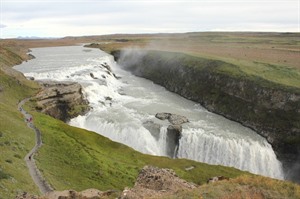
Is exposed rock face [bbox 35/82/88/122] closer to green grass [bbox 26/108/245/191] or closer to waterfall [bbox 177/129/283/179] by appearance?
green grass [bbox 26/108/245/191]

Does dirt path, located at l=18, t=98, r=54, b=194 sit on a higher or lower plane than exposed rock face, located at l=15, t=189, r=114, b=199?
lower

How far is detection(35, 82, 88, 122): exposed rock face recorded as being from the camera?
6569cm

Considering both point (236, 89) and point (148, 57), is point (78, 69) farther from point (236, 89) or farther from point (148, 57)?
point (236, 89)

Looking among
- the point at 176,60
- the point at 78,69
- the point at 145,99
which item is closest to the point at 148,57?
the point at 176,60

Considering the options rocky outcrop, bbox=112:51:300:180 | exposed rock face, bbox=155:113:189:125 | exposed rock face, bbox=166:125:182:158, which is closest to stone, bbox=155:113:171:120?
exposed rock face, bbox=155:113:189:125

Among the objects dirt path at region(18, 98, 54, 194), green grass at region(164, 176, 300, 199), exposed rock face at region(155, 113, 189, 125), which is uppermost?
green grass at region(164, 176, 300, 199)

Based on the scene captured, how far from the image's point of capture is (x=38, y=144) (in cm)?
4369

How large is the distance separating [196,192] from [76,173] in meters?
21.8

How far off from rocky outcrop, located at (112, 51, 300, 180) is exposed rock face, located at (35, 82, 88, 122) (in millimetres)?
27654

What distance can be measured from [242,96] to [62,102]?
36686 millimetres

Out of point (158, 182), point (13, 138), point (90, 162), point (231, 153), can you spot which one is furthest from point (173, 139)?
point (158, 182)

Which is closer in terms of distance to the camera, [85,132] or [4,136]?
[4,136]

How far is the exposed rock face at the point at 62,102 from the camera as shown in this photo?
6569 centimetres

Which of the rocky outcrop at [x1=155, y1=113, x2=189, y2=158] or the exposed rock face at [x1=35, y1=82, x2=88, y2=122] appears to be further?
the exposed rock face at [x1=35, y1=82, x2=88, y2=122]
